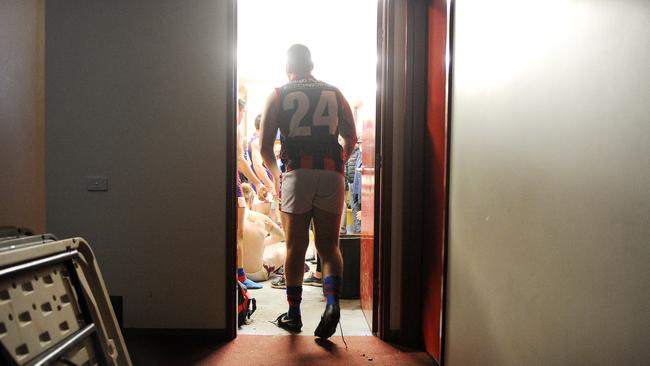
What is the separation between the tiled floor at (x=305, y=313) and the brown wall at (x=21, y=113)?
1.43 metres

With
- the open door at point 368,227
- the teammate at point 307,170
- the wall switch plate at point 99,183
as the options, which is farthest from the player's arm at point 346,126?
the wall switch plate at point 99,183

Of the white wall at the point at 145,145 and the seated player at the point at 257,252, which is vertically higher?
the white wall at the point at 145,145

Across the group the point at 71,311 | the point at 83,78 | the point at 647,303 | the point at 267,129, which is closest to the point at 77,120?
the point at 83,78

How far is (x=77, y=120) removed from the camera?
2.07 meters

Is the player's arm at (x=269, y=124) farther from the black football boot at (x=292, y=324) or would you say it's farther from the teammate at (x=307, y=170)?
the black football boot at (x=292, y=324)

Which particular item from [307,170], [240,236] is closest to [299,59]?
[307,170]

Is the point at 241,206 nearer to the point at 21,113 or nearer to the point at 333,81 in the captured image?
the point at 21,113

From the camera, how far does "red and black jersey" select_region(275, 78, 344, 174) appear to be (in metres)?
2.10

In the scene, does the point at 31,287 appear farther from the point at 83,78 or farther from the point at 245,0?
the point at 245,0

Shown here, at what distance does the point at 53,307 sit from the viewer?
0.83 metres

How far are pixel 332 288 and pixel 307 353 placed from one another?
364 millimetres

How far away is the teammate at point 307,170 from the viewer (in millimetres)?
2098

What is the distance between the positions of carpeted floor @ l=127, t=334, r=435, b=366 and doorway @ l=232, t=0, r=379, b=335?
141 mm

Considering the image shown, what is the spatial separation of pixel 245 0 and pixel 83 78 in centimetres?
189
